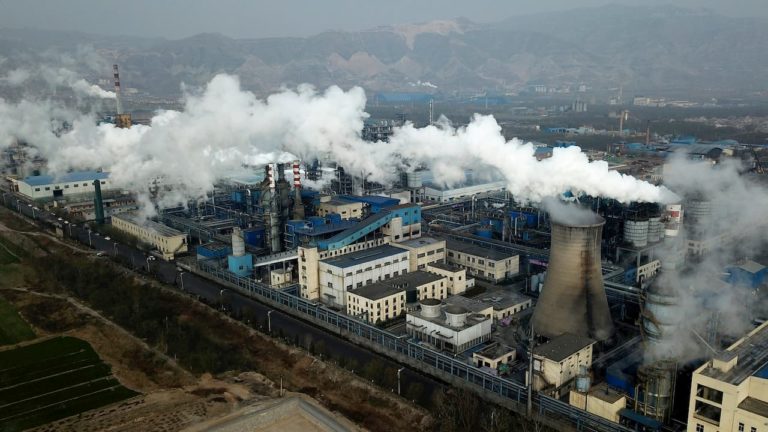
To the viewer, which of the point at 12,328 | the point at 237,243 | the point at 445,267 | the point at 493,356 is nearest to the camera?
the point at 493,356

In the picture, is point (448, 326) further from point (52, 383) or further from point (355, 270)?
point (52, 383)

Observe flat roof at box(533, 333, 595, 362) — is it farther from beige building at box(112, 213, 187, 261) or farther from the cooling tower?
beige building at box(112, 213, 187, 261)

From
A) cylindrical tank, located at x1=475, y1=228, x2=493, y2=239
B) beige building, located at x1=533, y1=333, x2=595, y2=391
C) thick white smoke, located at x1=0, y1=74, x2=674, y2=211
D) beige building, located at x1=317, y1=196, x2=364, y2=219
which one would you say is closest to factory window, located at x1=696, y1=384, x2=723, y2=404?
beige building, located at x1=533, y1=333, x2=595, y2=391

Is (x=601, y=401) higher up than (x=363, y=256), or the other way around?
(x=363, y=256)

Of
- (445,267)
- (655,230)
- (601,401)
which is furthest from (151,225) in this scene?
(655,230)

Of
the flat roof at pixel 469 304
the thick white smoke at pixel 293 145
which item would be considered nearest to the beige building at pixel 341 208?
the thick white smoke at pixel 293 145

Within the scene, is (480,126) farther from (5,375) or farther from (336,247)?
(5,375)

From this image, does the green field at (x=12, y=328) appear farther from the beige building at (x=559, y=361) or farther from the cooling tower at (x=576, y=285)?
the cooling tower at (x=576, y=285)
